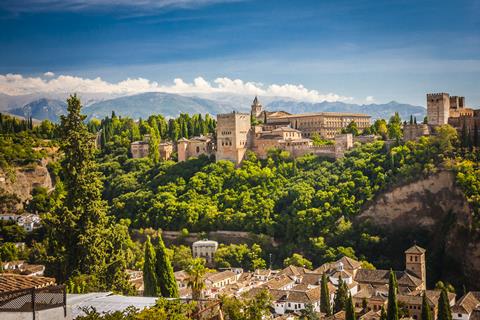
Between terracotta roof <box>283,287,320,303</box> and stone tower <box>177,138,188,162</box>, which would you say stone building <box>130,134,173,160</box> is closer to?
stone tower <box>177,138,188,162</box>

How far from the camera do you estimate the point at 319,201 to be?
46.8 m

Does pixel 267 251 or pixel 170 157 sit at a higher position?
pixel 170 157

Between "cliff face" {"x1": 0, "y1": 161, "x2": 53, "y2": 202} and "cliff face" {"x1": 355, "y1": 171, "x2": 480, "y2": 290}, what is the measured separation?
3162 cm

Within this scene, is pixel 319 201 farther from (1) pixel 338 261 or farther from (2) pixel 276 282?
(2) pixel 276 282

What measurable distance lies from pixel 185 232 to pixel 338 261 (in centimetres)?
1444

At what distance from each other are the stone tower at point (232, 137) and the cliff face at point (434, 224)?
1459 cm

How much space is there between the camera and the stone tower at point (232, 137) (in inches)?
2165

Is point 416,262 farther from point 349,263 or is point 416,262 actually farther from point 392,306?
point 392,306

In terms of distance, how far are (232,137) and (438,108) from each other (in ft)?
58.9

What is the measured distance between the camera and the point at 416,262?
37375 millimetres

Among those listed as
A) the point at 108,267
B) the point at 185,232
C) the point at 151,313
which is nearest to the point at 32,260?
the point at 185,232

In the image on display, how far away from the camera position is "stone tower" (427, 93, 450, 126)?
50.2 metres

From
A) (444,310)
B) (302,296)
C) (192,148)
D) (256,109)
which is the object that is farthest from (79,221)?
(256,109)

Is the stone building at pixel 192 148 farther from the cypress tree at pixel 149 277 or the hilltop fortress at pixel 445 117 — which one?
the cypress tree at pixel 149 277
